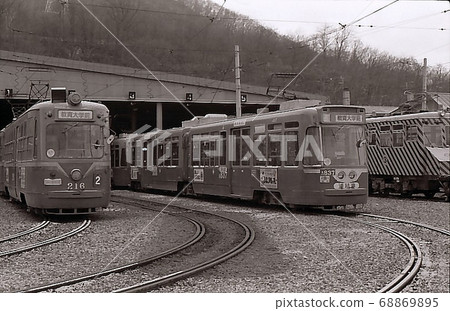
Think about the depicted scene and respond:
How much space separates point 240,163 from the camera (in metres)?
18.5

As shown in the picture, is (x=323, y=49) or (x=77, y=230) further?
(x=323, y=49)

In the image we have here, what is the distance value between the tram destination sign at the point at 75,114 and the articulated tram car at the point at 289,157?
4980mm

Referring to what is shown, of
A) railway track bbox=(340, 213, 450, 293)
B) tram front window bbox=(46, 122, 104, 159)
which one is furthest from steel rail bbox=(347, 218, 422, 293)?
tram front window bbox=(46, 122, 104, 159)

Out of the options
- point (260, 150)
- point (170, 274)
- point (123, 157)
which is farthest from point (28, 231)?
point (123, 157)

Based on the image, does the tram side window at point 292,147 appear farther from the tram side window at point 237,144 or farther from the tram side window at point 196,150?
the tram side window at point 196,150

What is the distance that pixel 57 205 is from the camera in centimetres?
1416

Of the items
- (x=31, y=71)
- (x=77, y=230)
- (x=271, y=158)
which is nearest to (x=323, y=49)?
(x=271, y=158)

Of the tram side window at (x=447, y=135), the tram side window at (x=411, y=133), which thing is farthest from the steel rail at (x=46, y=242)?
the tram side window at (x=447, y=135)

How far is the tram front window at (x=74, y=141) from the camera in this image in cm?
1421

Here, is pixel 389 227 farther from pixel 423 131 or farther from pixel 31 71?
pixel 31 71

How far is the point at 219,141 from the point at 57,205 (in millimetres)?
7010

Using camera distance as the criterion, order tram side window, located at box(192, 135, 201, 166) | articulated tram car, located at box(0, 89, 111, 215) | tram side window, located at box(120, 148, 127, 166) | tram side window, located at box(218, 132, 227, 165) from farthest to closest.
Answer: tram side window, located at box(120, 148, 127, 166), tram side window, located at box(192, 135, 201, 166), tram side window, located at box(218, 132, 227, 165), articulated tram car, located at box(0, 89, 111, 215)

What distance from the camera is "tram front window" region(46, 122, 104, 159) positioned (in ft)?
46.6

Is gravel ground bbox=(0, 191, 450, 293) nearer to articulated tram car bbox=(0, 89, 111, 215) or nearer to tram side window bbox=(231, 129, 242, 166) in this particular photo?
articulated tram car bbox=(0, 89, 111, 215)
